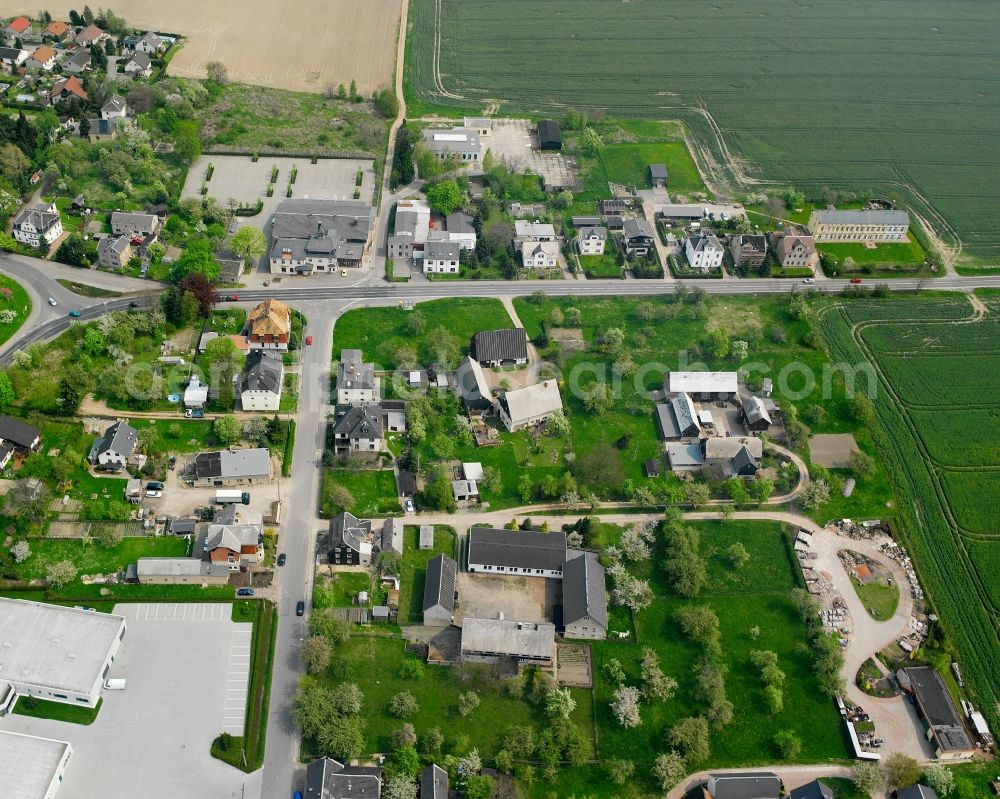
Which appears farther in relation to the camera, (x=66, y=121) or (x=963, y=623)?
(x=66, y=121)

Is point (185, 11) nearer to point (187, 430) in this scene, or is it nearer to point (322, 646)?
point (187, 430)

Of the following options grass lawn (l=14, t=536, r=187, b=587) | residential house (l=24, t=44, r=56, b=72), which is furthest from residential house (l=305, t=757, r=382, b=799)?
residential house (l=24, t=44, r=56, b=72)

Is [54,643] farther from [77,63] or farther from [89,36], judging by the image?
[89,36]

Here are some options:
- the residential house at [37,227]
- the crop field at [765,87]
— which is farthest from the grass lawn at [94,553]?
the crop field at [765,87]

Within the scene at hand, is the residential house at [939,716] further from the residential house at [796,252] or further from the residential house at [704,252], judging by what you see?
the residential house at [796,252]

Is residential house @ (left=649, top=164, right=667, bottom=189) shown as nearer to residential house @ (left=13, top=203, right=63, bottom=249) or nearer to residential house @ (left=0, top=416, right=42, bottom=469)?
residential house @ (left=13, top=203, right=63, bottom=249)

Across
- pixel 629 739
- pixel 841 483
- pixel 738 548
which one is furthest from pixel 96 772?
pixel 841 483

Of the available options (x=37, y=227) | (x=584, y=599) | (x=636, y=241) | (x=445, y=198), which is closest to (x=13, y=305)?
(x=37, y=227)

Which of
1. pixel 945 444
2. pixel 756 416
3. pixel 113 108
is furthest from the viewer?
pixel 113 108
